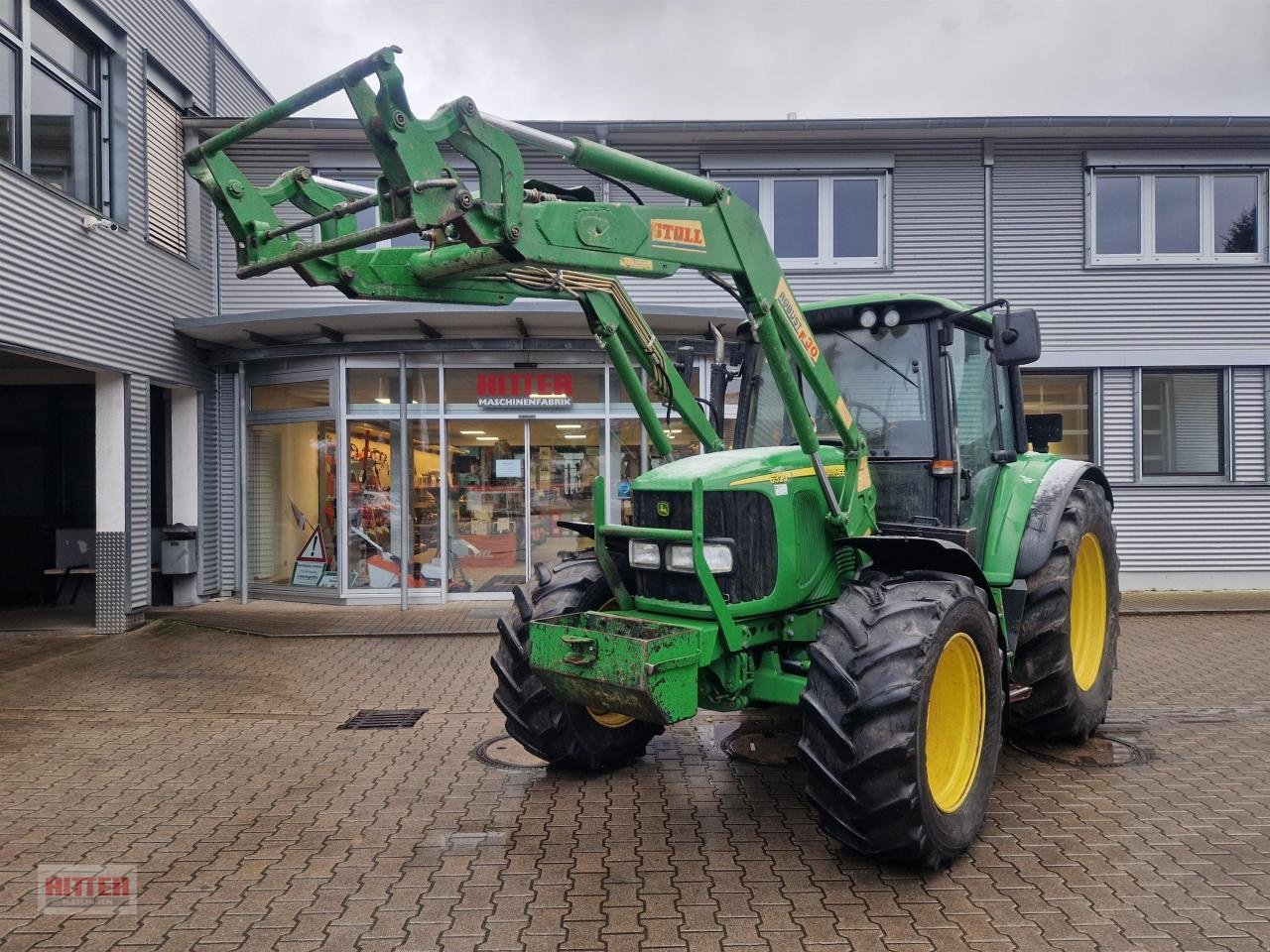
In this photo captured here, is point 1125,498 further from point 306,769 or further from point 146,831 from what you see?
point 146,831

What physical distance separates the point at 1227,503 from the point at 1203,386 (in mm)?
1652

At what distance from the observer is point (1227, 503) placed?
12656mm

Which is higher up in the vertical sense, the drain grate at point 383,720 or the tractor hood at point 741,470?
the tractor hood at point 741,470

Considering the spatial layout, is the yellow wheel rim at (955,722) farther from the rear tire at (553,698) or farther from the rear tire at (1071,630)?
the rear tire at (553,698)

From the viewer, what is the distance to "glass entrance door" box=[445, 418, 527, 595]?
1219cm

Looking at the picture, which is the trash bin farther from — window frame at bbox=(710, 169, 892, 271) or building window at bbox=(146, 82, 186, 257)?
window frame at bbox=(710, 169, 892, 271)

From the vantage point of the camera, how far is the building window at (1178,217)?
12.8m

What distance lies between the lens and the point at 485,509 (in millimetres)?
12219

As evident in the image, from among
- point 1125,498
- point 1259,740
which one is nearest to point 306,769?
point 1259,740

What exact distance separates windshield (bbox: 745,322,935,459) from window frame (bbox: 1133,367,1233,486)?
30.9 feet

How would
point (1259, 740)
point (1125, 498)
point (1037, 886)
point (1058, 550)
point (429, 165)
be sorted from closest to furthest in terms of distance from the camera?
point (429, 165) < point (1037, 886) < point (1058, 550) < point (1259, 740) < point (1125, 498)

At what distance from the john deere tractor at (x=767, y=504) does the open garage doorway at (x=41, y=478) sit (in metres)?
11.0

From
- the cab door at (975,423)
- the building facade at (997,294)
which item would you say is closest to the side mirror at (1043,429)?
the cab door at (975,423)

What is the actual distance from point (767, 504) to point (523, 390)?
8012 mm
